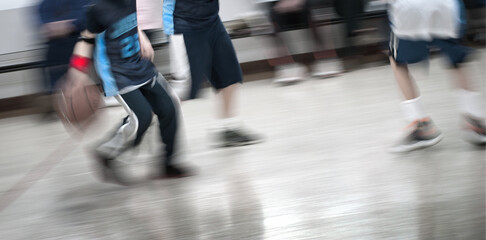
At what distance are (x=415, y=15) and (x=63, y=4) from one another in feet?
6.59

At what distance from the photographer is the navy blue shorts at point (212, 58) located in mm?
3400

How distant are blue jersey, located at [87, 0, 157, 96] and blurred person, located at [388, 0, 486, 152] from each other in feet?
4.37

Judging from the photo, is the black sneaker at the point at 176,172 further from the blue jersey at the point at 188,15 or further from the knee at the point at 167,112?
the blue jersey at the point at 188,15

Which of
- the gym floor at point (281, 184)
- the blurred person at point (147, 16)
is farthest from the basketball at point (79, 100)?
the blurred person at point (147, 16)

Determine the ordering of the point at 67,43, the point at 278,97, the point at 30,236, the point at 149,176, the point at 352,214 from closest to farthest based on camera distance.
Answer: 1. the point at 352,214
2. the point at 30,236
3. the point at 149,176
4. the point at 67,43
5. the point at 278,97

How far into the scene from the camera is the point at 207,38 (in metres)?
3.42

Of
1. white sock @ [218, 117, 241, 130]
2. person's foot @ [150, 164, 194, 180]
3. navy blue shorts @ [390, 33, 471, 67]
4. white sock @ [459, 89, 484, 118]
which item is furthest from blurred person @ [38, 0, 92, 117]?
white sock @ [459, 89, 484, 118]

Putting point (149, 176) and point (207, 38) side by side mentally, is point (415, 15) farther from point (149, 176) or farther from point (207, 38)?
point (149, 176)

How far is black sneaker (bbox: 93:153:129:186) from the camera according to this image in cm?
311

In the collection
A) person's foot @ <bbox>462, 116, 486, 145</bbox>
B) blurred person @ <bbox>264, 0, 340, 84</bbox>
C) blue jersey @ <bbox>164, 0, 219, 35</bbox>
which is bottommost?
blurred person @ <bbox>264, 0, 340, 84</bbox>

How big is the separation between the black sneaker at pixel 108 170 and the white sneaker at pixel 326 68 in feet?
7.86

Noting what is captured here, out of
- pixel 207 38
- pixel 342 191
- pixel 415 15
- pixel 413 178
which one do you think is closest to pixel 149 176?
pixel 207 38

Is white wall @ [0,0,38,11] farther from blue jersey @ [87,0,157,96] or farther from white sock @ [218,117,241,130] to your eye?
blue jersey @ [87,0,157,96]

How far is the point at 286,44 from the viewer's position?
17.6 ft
